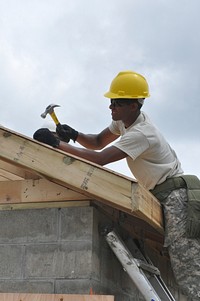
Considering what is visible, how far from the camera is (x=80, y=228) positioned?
427 cm

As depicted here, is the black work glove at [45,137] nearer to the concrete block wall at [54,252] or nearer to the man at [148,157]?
the man at [148,157]

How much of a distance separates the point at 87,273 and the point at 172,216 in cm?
88

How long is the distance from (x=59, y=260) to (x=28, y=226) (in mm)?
412

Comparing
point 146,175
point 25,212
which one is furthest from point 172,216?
point 25,212

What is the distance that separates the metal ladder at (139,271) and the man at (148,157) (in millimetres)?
193

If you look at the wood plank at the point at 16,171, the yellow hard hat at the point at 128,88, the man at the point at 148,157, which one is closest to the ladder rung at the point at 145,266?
the man at the point at 148,157

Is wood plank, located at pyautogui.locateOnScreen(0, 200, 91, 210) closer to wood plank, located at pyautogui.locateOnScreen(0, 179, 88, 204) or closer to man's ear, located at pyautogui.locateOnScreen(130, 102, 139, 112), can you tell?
wood plank, located at pyautogui.locateOnScreen(0, 179, 88, 204)

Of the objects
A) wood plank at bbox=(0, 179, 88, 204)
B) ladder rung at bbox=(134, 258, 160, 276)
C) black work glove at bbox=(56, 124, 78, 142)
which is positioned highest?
black work glove at bbox=(56, 124, 78, 142)

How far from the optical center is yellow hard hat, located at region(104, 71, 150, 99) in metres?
4.70

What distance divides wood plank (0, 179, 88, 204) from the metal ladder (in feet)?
1.36

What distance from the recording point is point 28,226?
174 inches

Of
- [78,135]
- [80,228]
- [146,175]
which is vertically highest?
[78,135]

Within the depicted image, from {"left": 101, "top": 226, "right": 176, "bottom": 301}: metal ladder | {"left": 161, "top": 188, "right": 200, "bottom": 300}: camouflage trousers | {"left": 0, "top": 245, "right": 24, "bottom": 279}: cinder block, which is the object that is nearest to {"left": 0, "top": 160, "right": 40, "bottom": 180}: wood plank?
{"left": 0, "top": 245, "right": 24, "bottom": 279}: cinder block

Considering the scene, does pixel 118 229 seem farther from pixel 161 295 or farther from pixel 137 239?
pixel 161 295
